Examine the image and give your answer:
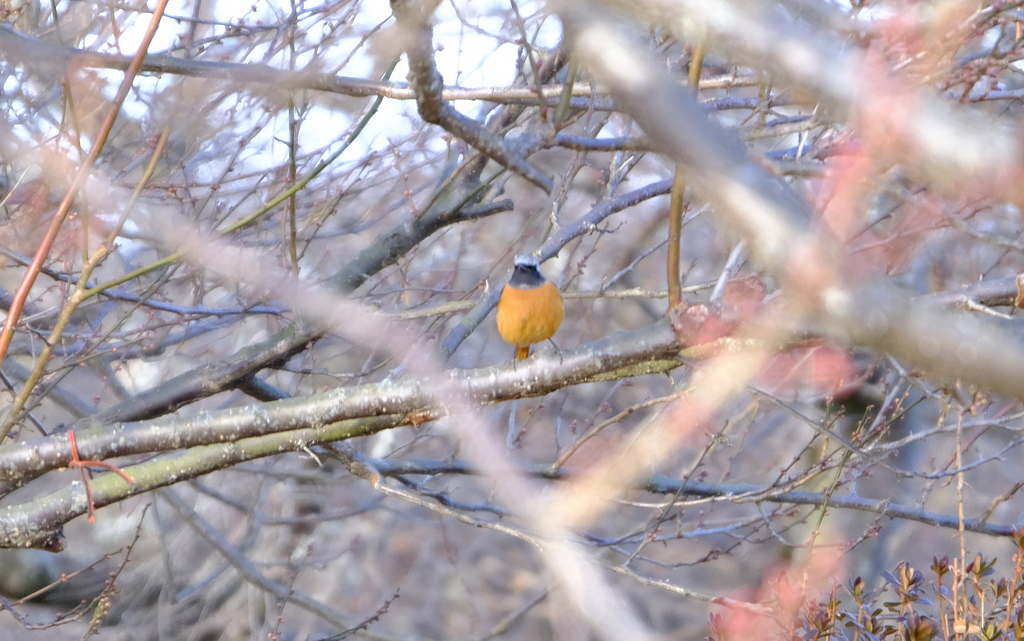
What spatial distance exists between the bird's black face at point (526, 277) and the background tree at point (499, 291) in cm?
23

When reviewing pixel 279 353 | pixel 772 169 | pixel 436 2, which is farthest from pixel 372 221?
pixel 772 169

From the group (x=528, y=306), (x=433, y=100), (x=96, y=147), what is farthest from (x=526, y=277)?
(x=96, y=147)

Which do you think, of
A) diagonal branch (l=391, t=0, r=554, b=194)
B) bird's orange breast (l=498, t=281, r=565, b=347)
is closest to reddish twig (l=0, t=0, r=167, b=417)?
diagonal branch (l=391, t=0, r=554, b=194)

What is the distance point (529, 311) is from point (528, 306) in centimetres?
2

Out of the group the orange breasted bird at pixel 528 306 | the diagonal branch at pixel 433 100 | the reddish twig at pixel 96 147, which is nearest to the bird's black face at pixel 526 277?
the orange breasted bird at pixel 528 306

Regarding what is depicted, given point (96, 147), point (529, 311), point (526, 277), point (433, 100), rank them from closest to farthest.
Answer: point (96, 147), point (433, 100), point (529, 311), point (526, 277)

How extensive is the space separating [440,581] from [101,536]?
10.9ft

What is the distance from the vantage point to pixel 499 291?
3.82m

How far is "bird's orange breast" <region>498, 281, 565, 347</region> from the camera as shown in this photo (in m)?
3.61

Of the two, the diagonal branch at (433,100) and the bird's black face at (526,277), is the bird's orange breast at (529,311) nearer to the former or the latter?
the bird's black face at (526,277)

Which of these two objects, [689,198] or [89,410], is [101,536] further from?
[689,198]

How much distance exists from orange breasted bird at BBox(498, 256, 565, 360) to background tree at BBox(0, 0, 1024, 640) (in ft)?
0.72

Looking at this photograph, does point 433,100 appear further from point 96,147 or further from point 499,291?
point 499,291

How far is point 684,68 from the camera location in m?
3.49
